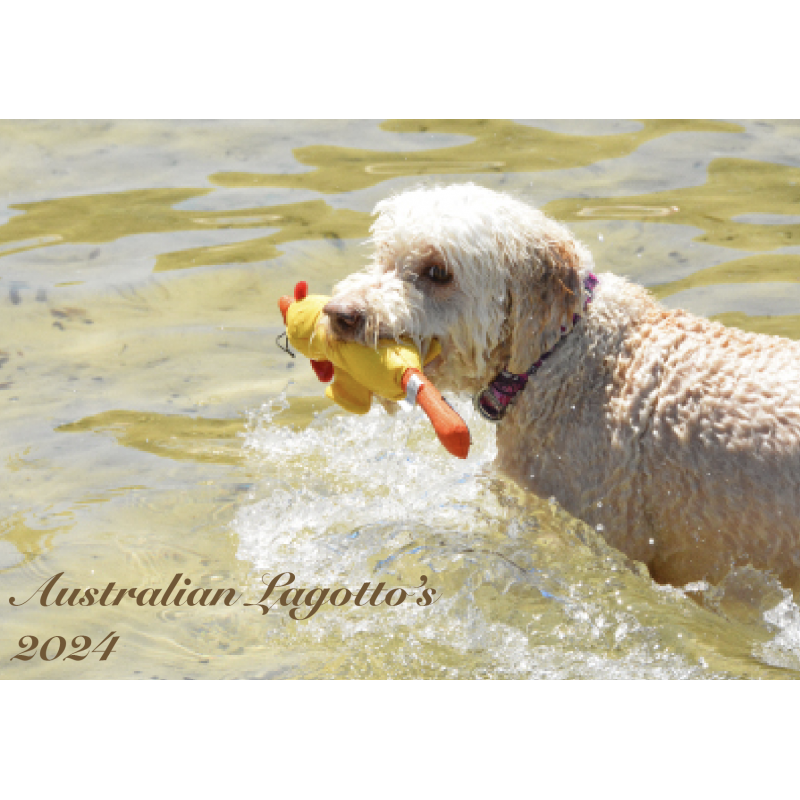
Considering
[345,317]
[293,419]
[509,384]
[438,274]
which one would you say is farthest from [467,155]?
[345,317]

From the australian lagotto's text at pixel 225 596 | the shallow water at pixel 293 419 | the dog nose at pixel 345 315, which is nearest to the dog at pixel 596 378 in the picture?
the dog nose at pixel 345 315

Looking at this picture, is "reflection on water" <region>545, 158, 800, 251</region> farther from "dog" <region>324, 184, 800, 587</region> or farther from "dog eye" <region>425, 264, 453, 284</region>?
"dog eye" <region>425, 264, 453, 284</region>

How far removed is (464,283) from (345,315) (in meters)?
0.49

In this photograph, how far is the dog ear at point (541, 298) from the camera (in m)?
4.15

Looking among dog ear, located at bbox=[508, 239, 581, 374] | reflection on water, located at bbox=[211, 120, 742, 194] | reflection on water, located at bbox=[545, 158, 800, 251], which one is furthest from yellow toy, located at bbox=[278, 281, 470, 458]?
reflection on water, located at bbox=[211, 120, 742, 194]

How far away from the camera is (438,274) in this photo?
13.5ft

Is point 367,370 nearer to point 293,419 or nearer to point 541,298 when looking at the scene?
point 541,298

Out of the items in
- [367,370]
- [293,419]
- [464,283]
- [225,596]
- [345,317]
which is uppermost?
[464,283]

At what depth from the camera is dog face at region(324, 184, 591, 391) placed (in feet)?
13.2

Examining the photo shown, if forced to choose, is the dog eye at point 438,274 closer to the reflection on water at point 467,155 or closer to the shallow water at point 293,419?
the shallow water at point 293,419

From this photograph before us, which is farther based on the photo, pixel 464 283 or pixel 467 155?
pixel 467 155

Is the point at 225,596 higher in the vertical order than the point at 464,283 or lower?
lower

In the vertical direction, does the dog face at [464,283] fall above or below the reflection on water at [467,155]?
below

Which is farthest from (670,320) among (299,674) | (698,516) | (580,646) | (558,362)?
(299,674)
